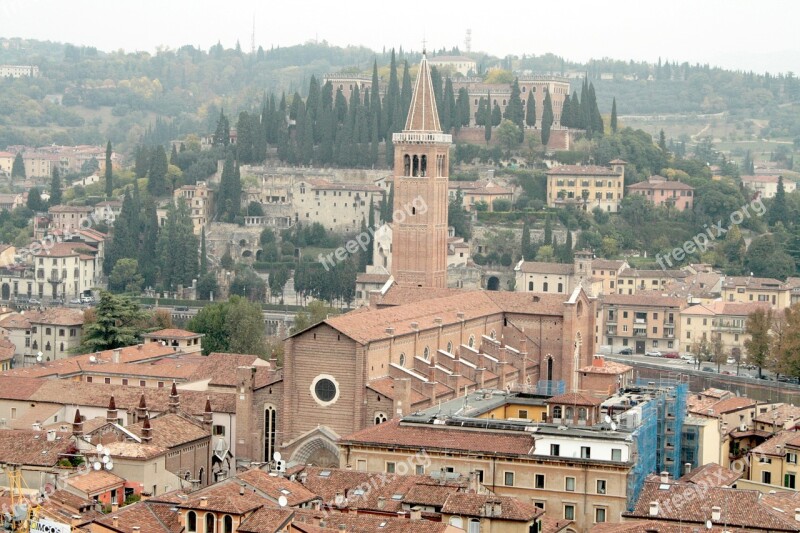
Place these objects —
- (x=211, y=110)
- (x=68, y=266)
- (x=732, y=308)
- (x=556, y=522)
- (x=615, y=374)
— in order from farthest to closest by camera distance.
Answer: (x=211, y=110), (x=68, y=266), (x=732, y=308), (x=615, y=374), (x=556, y=522)

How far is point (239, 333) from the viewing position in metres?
60.0

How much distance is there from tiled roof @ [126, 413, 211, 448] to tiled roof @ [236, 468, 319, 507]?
597 cm

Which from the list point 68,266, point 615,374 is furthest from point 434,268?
point 68,266

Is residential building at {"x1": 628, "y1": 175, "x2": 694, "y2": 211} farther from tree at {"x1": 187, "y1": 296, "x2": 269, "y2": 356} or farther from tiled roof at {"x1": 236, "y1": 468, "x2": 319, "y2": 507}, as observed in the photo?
tiled roof at {"x1": 236, "y1": 468, "x2": 319, "y2": 507}

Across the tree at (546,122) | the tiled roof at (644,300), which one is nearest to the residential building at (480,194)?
the tree at (546,122)

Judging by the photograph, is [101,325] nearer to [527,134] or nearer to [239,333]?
[239,333]

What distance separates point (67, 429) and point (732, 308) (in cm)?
3731

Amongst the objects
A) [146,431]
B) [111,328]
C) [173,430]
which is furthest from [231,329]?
[146,431]

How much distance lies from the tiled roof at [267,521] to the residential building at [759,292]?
48.7 metres

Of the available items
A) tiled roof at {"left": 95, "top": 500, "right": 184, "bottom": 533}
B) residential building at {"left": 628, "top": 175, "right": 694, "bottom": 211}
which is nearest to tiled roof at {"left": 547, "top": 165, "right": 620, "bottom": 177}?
residential building at {"left": 628, "top": 175, "right": 694, "bottom": 211}

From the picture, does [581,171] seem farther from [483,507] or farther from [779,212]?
[483,507]

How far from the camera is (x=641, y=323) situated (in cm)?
7100

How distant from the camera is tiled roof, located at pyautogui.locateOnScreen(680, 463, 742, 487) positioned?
35.0m

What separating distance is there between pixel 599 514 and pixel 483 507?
4.46 metres
